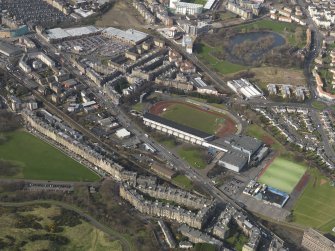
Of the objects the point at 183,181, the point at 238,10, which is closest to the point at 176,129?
the point at 183,181

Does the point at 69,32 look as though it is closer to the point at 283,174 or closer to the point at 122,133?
the point at 122,133

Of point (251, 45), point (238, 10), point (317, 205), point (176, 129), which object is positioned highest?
point (238, 10)

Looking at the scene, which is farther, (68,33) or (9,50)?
(68,33)

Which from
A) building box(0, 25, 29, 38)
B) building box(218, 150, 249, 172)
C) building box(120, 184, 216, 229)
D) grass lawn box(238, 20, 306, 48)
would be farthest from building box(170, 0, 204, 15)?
building box(120, 184, 216, 229)

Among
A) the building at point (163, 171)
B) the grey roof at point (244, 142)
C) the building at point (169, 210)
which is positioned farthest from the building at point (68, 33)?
the building at point (169, 210)

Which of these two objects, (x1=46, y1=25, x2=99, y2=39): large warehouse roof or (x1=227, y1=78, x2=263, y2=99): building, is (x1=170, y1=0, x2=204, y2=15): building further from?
(x1=227, y1=78, x2=263, y2=99): building

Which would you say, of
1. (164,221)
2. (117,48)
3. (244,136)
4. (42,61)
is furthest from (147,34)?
(164,221)

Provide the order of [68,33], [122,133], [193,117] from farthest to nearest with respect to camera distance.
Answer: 1. [68,33]
2. [193,117]
3. [122,133]
